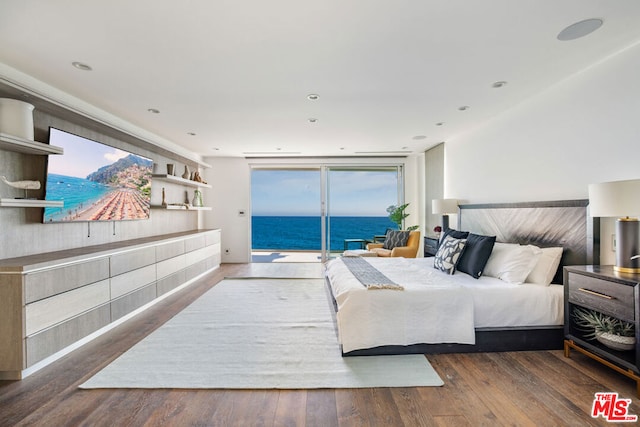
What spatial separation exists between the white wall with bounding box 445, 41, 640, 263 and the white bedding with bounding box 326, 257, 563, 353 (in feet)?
2.55

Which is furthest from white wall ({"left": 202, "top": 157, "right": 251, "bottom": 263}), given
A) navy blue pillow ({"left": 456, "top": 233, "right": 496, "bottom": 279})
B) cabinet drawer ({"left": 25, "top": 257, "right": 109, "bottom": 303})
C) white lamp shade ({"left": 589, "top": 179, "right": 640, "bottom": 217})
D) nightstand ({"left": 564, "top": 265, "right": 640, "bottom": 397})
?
white lamp shade ({"left": 589, "top": 179, "right": 640, "bottom": 217})

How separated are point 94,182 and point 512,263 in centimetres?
455

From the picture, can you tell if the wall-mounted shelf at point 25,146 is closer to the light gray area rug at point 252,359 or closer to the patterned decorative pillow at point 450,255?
the light gray area rug at point 252,359

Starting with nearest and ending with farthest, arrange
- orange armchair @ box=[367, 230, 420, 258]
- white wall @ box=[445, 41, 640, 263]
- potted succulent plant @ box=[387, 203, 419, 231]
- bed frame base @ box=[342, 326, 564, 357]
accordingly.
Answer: white wall @ box=[445, 41, 640, 263]
bed frame base @ box=[342, 326, 564, 357]
orange armchair @ box=[367, 230, 420, 258]
potted succulent plant @ box=[387, 203, 419, 231]

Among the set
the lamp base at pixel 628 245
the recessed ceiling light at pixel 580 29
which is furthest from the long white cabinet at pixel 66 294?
the lamp base at pixel 628 245

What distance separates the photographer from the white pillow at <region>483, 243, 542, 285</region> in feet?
8.87

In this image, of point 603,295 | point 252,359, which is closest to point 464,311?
point 603,295

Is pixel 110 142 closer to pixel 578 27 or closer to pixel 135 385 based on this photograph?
pixel 135 385

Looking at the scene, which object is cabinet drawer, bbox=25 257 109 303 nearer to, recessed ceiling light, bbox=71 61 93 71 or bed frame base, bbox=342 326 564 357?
recessed ceiling light, bbox=71 61 93 71

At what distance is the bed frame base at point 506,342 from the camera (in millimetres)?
2449

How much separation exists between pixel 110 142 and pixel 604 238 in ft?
17.8

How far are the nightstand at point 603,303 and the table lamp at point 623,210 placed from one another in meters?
0.13

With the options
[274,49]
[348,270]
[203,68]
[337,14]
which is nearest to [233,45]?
[274,49]

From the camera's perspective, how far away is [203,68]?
8.30ft
